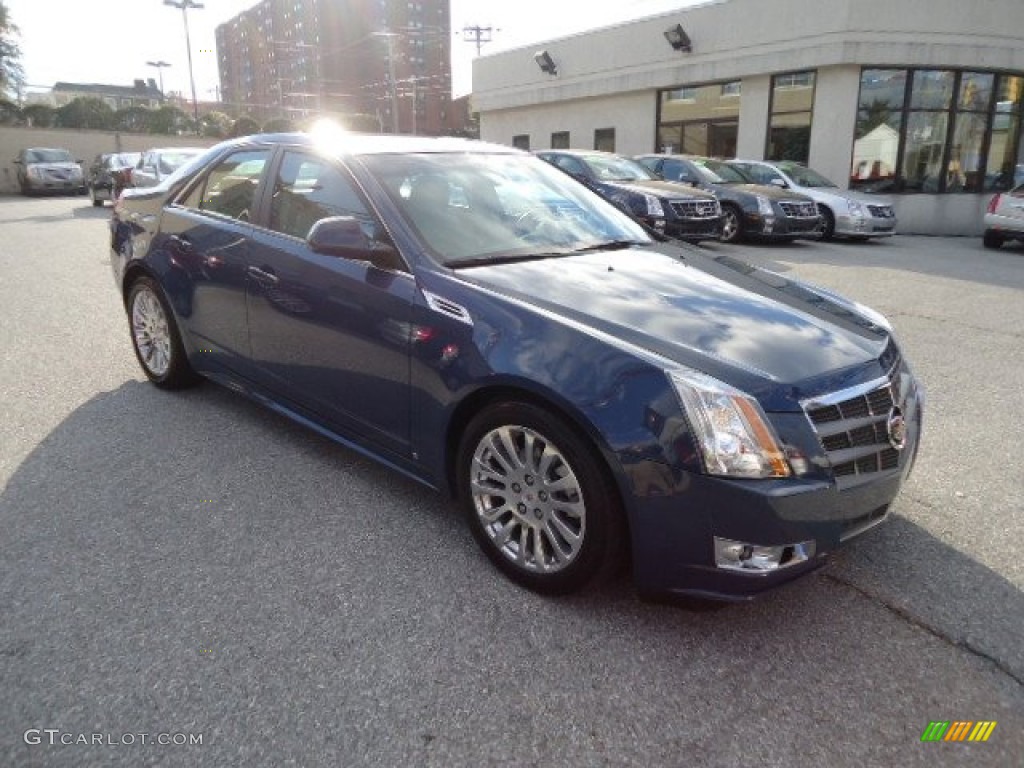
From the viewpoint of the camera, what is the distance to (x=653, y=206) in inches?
Result: 459

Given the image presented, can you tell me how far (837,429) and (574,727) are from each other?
1.22 metres

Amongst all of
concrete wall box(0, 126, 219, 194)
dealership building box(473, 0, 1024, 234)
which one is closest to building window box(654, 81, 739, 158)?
dealership building box(473, 0, 1024, 234)

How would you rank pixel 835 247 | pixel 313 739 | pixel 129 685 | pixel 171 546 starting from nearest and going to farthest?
pixel 313 739, pixel 129 685, pixel 171 546, pixel 835 247

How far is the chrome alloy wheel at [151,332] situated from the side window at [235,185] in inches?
31.8

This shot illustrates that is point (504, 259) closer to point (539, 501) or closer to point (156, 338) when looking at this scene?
point (539, 501)

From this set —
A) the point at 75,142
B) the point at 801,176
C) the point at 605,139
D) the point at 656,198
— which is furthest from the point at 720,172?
the point at 75,142

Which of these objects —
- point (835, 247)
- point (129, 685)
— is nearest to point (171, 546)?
point (129, 685)

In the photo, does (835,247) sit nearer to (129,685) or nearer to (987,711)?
(987,711)

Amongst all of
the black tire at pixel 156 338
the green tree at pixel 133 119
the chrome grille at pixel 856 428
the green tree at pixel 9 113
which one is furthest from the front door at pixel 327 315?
the green tree at pixel 133 119

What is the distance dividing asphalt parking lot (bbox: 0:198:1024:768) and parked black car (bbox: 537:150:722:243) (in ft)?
26.1

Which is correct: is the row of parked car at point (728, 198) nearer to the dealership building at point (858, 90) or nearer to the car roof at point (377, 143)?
the dealership building at point (858, 90)

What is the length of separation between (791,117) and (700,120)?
2790 mm

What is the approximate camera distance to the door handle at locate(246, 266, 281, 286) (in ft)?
12.0

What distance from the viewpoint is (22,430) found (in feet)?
14.1
